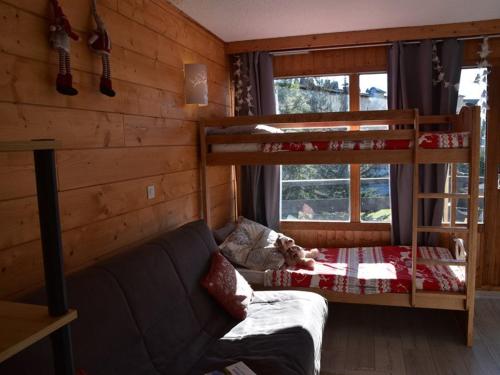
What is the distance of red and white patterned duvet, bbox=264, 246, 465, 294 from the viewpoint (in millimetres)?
2990

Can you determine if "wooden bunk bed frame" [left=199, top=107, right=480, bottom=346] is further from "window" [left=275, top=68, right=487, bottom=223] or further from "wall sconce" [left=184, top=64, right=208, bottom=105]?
"window" [left=275, top=68, right=487, bottom=223]

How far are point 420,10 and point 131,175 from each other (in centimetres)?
254

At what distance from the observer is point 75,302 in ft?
5.14

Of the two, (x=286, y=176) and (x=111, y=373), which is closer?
(x=111, y=373)

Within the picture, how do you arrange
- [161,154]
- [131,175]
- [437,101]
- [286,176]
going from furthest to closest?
[286,176] < [437,101] < [161,154] < [131,175]

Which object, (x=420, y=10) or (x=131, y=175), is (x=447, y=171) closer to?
(x=420, y=10)

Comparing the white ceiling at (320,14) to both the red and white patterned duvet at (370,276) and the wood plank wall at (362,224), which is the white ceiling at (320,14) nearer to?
the wood plank wall at (362,224)

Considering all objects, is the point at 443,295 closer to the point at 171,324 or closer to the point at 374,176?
the point at 374,176

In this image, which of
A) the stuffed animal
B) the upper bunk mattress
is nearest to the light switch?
the upper bunk mattress

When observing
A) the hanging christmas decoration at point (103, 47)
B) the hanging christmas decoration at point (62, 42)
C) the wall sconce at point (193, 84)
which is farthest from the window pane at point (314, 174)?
the hanging christmas decoration at point (62, 42)

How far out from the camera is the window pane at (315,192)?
164 inches

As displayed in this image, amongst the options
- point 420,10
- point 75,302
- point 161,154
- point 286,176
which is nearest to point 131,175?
point 161,154

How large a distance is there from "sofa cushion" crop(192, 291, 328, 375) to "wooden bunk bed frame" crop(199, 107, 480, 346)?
2.13 ft

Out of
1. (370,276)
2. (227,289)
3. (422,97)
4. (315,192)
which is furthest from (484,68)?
(227,289)
